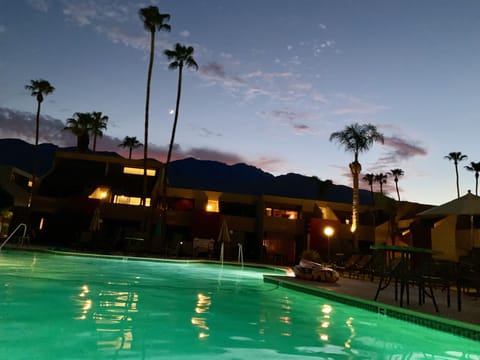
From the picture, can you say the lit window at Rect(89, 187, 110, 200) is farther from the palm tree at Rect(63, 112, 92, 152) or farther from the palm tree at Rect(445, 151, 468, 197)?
the palm tree at Rect(445, 151, 468, 197)

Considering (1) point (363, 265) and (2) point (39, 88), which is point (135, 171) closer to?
(2) point (39, 88)

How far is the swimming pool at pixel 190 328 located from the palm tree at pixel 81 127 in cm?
3115

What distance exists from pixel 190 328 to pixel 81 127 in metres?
36.7

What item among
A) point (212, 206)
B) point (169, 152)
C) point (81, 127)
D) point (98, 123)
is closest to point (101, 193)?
point (169, 152)

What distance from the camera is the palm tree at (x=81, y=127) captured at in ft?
123

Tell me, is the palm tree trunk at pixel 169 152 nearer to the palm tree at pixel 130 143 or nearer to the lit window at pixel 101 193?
the lit window at pixel 101 193

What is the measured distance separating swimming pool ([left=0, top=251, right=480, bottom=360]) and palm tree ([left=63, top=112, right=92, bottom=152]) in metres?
31.1

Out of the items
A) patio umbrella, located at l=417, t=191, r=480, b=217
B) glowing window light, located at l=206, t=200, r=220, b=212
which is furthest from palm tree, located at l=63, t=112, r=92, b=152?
patio umbrella, located at l=417, t=191, r=480, b=217

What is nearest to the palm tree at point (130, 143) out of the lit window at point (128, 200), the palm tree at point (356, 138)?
the lit window at point (128, 200)

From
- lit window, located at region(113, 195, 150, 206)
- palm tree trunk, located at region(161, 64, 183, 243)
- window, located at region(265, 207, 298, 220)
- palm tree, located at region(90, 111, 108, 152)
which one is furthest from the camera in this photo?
palm tree, located at region(90, 111, 108, 152)

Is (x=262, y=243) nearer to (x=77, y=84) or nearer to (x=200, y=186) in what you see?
(x=77, y=84)


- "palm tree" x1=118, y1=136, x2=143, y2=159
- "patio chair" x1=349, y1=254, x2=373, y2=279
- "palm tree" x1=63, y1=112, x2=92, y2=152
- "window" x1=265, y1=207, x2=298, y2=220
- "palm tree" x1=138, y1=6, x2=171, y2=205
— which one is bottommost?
"patio chair" x1=349, y1=254, x2=373, y2=279

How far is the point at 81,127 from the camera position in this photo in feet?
125

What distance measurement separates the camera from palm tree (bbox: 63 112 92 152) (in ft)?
123
